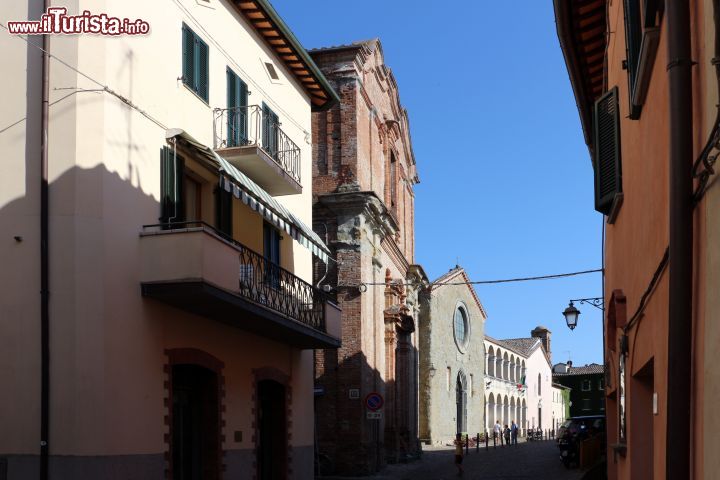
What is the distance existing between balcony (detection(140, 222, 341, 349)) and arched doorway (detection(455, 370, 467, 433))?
1481 inches

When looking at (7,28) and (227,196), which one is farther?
(227,196)

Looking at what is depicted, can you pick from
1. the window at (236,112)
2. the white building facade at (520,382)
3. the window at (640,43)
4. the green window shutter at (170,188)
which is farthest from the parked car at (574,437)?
the white building facade at (520,382)

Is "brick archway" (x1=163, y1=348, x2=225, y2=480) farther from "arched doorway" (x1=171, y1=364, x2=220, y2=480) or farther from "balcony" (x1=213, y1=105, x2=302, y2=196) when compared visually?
"balcony" (x1=213, y1=105, x2=302, y2=196)

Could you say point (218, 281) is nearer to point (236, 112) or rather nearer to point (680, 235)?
point (236, 112)

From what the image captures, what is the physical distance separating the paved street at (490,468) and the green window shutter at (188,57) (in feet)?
49.1

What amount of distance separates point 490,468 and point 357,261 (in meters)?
8.75

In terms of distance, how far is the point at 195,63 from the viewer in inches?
661

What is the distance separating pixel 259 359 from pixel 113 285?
5.95m

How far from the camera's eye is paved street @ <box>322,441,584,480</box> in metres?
28.7

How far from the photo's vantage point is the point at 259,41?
2027 cm

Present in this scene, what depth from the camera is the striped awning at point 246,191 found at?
15.5 m

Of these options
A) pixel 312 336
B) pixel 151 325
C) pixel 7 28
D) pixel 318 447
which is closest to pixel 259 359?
pixel 312 336

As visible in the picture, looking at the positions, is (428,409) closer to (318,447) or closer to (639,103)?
(318,447)

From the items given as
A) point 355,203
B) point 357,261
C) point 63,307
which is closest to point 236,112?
point 63,307
